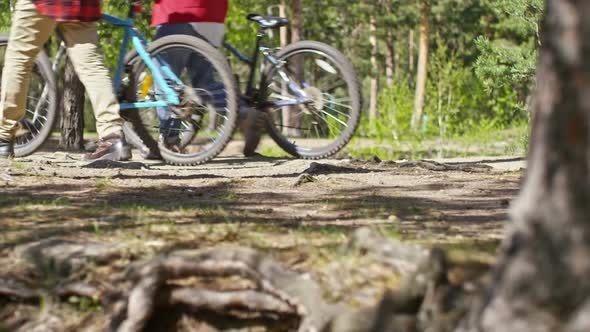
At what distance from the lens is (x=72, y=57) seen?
718cm

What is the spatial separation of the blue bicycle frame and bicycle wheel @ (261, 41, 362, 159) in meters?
0.90

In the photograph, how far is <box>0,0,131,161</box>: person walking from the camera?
7.10 metres

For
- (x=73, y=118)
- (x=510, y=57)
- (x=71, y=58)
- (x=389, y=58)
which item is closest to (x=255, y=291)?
(x=71, y=58)

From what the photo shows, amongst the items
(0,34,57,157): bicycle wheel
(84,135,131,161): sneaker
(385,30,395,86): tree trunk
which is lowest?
(84,135,131,161): sneaker

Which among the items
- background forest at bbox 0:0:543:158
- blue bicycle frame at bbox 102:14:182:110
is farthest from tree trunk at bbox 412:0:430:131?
blue bicycle frame at bbox 102:14:182:110

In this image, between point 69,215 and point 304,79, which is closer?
point 69,215

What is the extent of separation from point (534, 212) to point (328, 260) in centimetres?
113

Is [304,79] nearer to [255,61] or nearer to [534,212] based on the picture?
[255,61]

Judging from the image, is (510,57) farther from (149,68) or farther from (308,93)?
(149,68)

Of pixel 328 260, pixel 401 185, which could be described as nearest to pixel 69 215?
pixel 328 260

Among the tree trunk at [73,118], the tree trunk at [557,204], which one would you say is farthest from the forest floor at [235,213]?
Answer: the tree trunk at [73,118]

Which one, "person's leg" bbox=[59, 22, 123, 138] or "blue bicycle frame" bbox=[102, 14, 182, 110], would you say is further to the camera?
"blue bicycle frame" bbox=[102, 14, 182, 110]

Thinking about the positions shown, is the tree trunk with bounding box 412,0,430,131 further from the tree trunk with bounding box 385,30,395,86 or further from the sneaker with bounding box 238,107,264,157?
the sneaker with bounding box 238,107,264,157

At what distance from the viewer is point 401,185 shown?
663 centimetres
